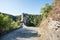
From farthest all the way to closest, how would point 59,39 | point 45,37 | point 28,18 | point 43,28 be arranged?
point 28,18 < point 43,28 < point 45,37 < point 59,39

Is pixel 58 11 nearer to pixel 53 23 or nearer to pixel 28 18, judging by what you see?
pixel 53 23

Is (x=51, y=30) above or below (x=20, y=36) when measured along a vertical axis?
above

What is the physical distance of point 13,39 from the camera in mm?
15703

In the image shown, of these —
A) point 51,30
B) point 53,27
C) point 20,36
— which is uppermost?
point 53,27

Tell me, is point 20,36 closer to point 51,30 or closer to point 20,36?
point 20,36

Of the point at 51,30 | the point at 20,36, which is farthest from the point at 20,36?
the point at 51,30

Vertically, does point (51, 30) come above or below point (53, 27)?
below

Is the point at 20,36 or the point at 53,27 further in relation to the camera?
the point at 20,36

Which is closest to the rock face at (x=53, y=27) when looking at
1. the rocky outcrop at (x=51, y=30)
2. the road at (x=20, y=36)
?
the rocky outcrop at (x=51, y=30)

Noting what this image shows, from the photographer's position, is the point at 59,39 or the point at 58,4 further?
the point at 58,4

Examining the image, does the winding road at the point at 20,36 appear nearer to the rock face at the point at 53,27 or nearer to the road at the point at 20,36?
the road at the point at 20,36

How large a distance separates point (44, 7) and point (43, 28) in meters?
27.8

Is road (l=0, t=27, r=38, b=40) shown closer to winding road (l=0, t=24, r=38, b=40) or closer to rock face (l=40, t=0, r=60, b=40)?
winding road (l=0, t=24, r=38, b=40)

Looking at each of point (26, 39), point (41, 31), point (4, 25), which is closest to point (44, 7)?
point (4, 25)
